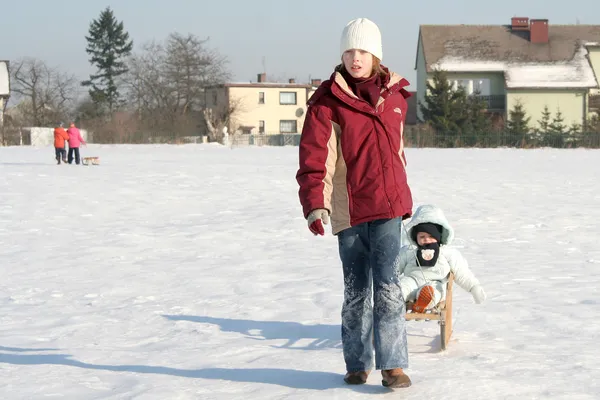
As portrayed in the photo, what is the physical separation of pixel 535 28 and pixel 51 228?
53.9 meters

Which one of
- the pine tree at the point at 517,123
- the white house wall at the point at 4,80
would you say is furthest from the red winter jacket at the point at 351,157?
the white house wall at the point at 4,80

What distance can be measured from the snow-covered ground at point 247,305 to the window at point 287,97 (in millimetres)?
66156

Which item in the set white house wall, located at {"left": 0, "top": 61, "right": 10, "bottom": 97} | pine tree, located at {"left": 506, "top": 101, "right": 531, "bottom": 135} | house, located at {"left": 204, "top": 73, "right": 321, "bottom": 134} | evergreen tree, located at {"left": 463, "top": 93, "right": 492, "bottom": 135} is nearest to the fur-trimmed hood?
pine tree, located at {"left": 506, "top": 101, "right": 531, "bottom": 135}

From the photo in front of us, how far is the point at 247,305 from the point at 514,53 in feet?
187

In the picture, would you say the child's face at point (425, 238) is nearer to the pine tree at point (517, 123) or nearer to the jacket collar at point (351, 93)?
the jacket collar at point (351, 93)

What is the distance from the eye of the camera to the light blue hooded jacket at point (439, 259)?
5.45m

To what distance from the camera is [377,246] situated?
14.3ft

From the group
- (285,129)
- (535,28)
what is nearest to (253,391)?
(535,28)

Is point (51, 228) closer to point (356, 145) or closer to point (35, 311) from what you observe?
point (35, 311)

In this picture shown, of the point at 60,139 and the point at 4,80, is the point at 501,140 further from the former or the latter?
the point at 4,80

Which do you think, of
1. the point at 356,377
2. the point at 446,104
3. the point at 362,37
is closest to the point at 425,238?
the point at 356,377

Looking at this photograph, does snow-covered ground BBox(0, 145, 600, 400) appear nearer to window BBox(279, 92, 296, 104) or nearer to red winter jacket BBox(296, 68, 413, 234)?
red winter jacket BBox(296, 68, 413, 234)

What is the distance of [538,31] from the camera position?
61656 mm

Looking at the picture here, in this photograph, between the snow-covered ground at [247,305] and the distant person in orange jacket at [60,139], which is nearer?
the snow-covered ground at [247,305]
